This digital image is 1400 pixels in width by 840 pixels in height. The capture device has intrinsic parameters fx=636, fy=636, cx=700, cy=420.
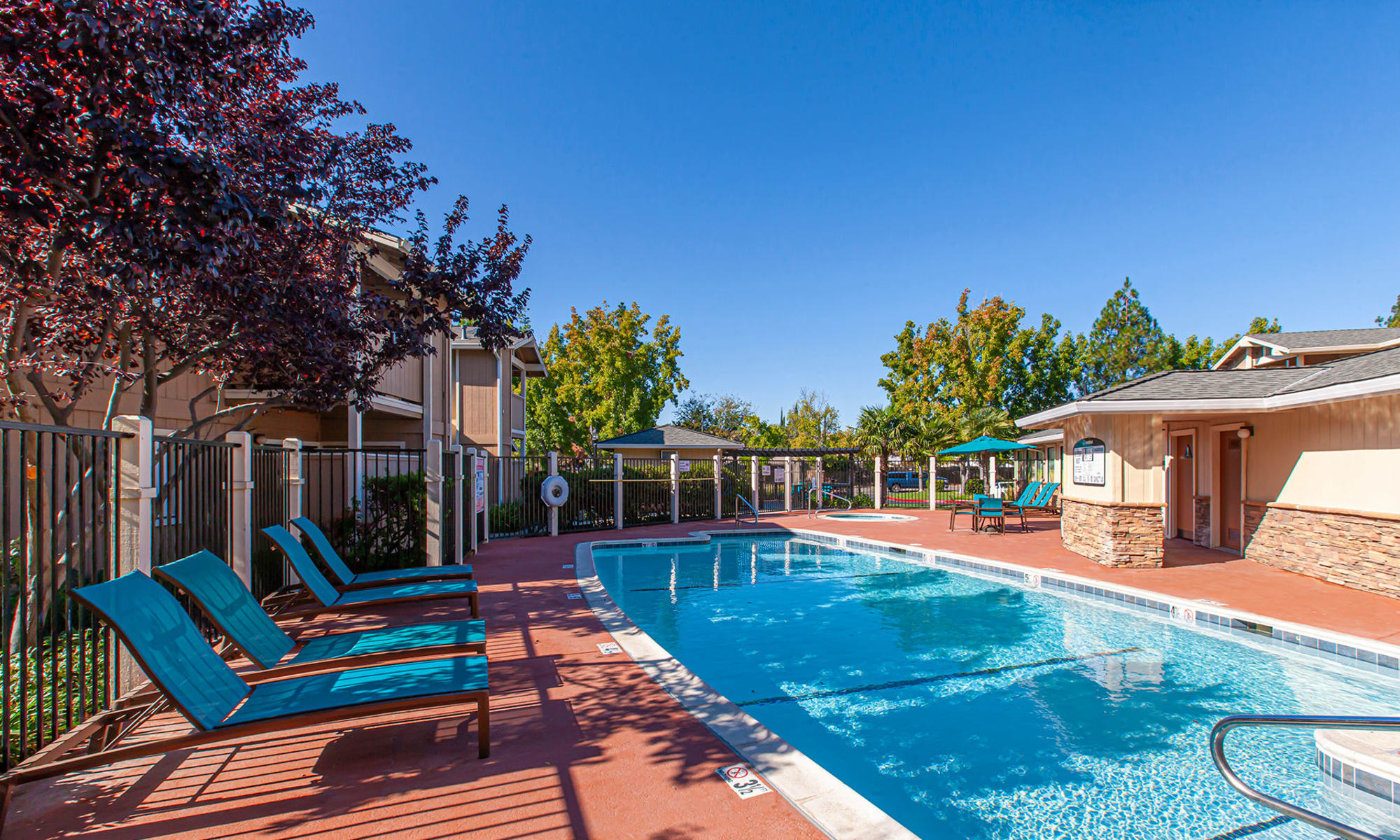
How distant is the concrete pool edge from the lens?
289 cm

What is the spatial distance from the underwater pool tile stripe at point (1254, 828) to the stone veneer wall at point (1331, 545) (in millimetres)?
6570

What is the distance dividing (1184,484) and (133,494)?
52.7 ft

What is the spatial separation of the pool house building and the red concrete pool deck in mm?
9095

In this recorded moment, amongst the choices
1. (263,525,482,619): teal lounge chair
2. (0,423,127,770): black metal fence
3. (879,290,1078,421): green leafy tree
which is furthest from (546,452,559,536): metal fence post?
(879,290,1078,421): green leafy tree

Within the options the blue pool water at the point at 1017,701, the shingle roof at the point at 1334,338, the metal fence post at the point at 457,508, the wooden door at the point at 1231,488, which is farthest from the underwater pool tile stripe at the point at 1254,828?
the shingle roof at the point at 1334,338

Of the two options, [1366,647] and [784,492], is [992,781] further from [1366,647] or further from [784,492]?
[784,492]

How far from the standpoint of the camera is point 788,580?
1095 centimetres

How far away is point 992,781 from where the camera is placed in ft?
13.6

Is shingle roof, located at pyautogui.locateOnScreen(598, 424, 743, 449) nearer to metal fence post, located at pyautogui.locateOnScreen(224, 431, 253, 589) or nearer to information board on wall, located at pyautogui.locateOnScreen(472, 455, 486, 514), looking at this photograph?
information board on wall, located at pyautogui.locateOnScreen(472, 455, 486, 514)

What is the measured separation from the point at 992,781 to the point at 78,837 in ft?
16.0

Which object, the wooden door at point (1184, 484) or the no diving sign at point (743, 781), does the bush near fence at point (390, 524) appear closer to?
the no diving sign at point (743, 781)

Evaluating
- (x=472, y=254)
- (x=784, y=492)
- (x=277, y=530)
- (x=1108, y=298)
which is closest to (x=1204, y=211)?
(x=784, y=492)

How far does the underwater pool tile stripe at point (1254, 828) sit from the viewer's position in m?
3.54

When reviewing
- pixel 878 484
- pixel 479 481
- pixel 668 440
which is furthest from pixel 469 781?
pixel 878 484
